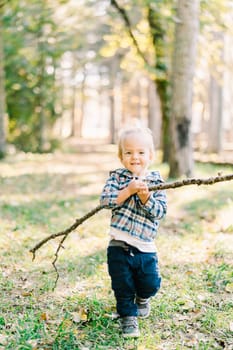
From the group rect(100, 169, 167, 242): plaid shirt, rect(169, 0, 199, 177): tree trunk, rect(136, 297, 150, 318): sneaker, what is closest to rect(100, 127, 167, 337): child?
rect(100, 169, 167, 242): plaid shirt

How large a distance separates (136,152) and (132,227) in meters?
0.52

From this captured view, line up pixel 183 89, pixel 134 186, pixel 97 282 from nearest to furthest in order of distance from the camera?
pixel 134 186, pixel 97 282, pixel 183 89

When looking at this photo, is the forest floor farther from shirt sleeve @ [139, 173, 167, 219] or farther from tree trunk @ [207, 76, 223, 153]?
tree trunk @ [207, 76, 223, 153]

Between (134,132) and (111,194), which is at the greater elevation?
(134,132)

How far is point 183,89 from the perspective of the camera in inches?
437

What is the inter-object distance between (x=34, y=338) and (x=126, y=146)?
1417 mm

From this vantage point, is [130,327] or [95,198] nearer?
[130,327]

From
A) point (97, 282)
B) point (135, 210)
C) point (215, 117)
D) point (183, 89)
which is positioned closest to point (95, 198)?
point (183, 89)

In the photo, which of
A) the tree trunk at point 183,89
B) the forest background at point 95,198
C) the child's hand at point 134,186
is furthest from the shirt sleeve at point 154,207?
the tree trunk at point 183,89

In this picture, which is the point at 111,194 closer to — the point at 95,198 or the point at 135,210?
the point at 135,210

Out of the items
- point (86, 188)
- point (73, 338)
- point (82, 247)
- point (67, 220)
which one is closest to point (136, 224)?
point (73, 338)

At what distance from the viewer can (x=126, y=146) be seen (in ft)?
11.9

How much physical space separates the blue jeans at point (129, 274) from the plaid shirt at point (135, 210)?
14 centimetres

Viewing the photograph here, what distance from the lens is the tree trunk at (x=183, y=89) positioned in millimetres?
10703
